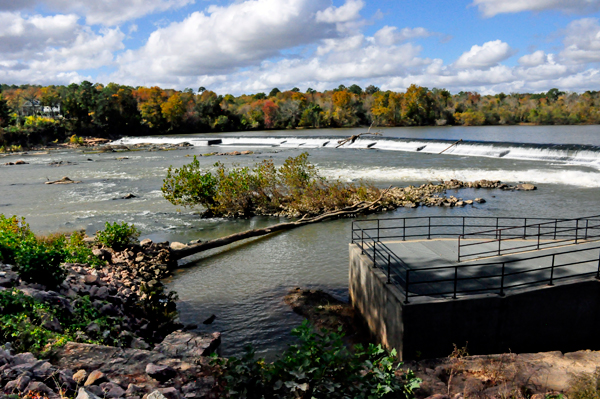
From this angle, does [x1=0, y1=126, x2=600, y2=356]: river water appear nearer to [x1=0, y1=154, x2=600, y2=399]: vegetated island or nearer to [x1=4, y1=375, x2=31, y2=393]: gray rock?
[x1=0, y1=154, x2=600, y2=399]: vegetated island

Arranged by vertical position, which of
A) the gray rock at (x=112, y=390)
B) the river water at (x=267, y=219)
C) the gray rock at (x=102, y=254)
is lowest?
the river water at (x=267, y=219)

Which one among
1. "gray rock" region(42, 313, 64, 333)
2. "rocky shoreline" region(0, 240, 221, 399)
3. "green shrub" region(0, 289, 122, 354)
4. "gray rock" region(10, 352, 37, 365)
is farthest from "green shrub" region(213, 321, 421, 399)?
"gray rock" region(42, 313, 64, 333)

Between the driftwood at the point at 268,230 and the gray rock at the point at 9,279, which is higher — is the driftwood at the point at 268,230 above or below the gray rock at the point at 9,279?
below

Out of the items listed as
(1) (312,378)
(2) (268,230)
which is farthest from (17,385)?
(2) (268,230)

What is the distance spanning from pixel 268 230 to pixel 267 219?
303cm

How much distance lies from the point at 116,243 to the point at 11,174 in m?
35.9

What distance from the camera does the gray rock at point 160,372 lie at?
6.21 m

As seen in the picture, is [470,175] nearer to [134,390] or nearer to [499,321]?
[499,321]

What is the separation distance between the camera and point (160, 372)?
20.5ft

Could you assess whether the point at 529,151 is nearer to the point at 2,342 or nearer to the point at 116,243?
the point at 116,243

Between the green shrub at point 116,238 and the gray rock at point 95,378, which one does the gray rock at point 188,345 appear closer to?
the gray rock at point 95,378

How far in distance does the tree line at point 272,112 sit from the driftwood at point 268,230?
82.1 m

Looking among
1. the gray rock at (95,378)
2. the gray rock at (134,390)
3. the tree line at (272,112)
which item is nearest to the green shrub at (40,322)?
the gray rock at (95,378)

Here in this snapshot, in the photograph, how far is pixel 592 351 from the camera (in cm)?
806
